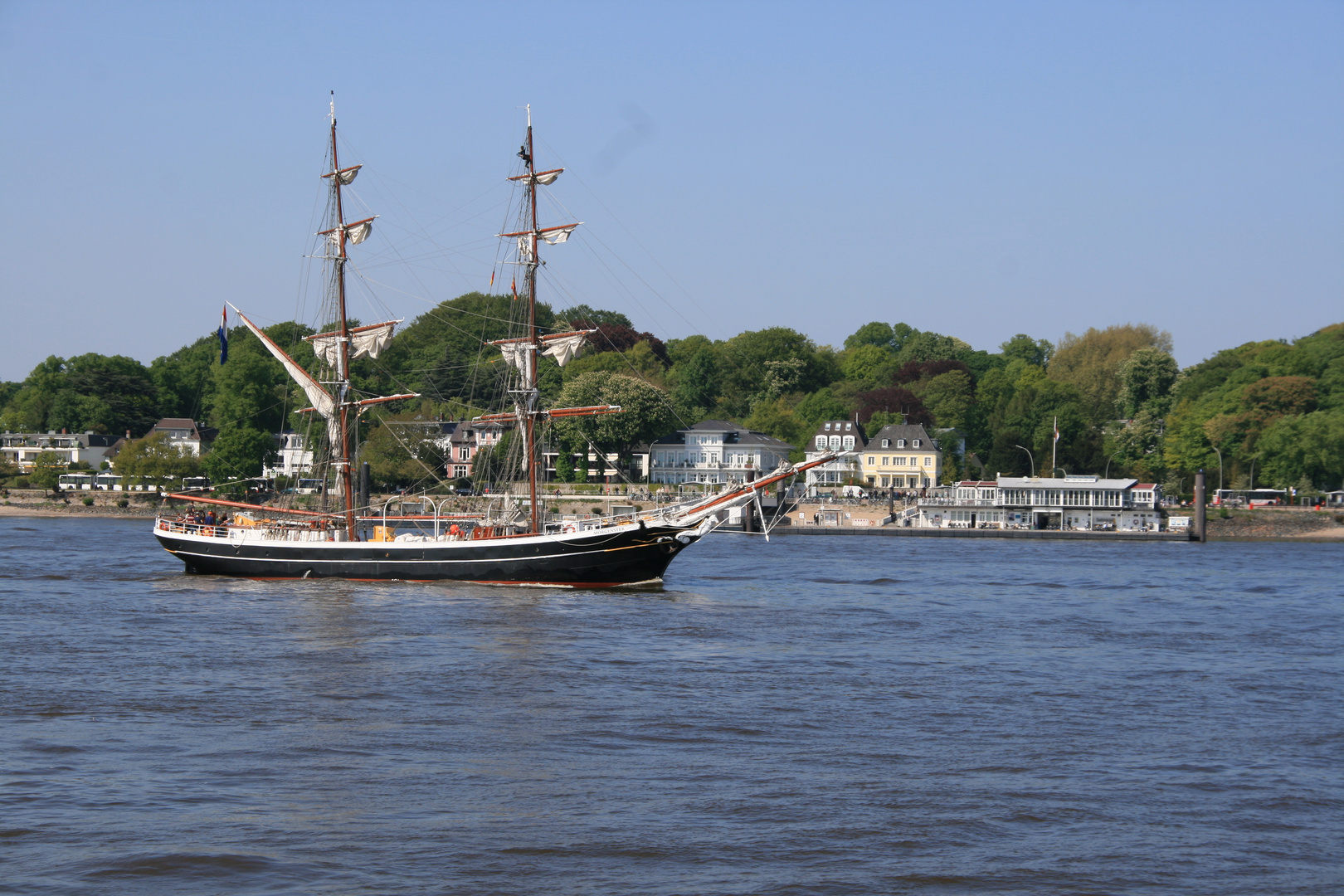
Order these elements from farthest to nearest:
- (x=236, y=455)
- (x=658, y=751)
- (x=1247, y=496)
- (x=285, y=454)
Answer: (x=285, y=454), (x=236, y=455), (x=1247, y=496), (x=658, y=751)

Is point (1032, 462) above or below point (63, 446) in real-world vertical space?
below

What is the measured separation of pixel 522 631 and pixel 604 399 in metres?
86.7

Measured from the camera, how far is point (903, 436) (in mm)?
135125

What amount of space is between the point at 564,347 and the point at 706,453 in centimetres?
8897

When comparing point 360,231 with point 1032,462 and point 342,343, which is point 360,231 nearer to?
point 342,343

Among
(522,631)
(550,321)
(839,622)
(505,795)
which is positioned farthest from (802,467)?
(550,321)

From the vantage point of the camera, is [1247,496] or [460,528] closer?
[460,528]

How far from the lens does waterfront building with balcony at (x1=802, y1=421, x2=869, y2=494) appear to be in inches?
5344

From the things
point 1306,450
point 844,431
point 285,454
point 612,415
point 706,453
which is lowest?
point 285,454

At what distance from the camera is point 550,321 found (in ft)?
519

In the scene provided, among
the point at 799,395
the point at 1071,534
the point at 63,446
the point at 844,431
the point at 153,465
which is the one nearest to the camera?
the point at 1071,534

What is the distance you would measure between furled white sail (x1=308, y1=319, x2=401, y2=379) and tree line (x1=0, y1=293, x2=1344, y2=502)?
36871 millimetres

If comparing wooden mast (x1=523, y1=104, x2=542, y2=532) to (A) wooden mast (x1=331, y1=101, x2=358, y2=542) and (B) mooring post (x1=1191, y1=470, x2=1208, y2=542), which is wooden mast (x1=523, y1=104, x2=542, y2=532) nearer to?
(A) wooden mast (x1=331, y1=101, x2=358, y2=542)

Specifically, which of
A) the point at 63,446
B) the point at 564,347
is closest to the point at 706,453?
the point at 63,446
